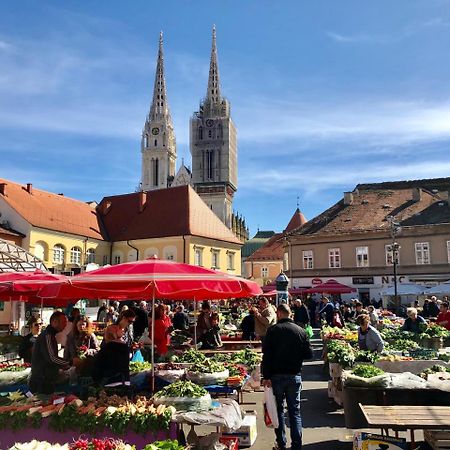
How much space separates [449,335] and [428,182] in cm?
3481

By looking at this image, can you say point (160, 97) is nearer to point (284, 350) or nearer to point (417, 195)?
point (417, 195)

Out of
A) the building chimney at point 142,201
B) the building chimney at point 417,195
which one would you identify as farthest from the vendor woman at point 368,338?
the building chimney at point 142,201

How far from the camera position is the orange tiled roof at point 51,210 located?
4016 centimetres

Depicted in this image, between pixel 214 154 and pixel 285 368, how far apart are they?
308 ft

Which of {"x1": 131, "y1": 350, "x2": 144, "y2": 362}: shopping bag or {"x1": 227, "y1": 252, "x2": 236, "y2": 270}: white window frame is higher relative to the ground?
{"x1": 227, "y1": 252, "x2": 236, "y2": 270}: white window frame

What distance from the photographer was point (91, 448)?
13.6 ft

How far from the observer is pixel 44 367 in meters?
6.98

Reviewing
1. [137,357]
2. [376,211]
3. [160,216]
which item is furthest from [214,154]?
[137,357]

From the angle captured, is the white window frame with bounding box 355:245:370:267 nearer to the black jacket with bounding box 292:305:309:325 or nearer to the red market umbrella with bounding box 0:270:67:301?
the black jacket with bounding box 292:305:309:325

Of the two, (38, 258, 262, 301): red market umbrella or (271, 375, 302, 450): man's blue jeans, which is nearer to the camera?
(271, 375, 302, 450): man's blue jeans

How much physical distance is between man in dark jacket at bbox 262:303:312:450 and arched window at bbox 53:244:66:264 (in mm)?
37925

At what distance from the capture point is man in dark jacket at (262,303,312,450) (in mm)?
6250

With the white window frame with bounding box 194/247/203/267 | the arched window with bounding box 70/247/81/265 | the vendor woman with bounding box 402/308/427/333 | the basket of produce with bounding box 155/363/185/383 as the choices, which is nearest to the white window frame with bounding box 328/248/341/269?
the white window frame with bounding box 194/247/203/267

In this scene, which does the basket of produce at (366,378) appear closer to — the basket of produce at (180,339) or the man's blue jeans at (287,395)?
the man's blue jeans at (287,395)
